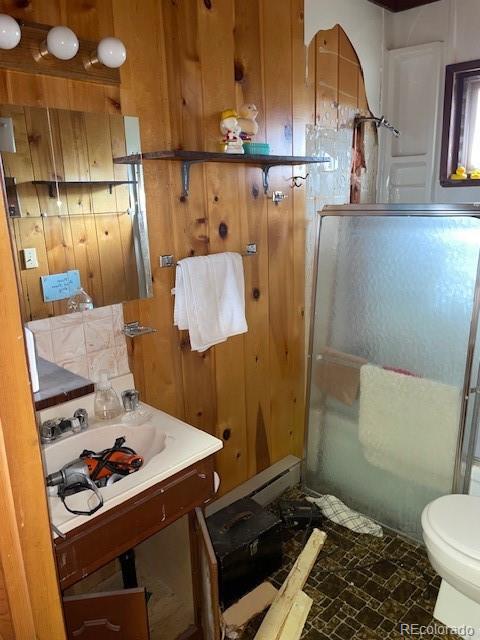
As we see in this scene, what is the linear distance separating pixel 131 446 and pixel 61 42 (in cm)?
124

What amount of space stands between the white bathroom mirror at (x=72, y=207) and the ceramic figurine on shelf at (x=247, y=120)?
0.47 meters

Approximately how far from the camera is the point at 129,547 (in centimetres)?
134

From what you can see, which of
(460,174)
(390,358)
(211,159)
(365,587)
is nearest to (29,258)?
(211,159)

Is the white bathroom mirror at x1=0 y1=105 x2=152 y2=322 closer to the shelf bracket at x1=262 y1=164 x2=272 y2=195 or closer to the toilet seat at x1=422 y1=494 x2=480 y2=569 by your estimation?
the shelf bracket at x1=262 y1=164 x2=272 y2=195

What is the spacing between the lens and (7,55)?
1350 millimetres

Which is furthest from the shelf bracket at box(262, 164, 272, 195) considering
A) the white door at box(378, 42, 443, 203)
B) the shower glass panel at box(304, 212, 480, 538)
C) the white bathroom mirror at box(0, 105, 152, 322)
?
the white door at box(378, 42, 443, 203)

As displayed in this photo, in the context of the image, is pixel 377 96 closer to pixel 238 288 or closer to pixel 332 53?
pixel 332 53

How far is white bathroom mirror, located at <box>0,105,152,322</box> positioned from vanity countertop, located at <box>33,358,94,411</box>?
20cm

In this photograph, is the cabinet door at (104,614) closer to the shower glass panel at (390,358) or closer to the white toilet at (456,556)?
the white toilet at (456,556)

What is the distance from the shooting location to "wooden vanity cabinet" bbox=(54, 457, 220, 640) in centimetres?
121

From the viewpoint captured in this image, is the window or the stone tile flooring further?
the window

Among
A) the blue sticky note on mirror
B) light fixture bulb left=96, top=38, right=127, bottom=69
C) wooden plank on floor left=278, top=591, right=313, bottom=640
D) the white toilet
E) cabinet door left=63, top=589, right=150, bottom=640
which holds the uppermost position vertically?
light fixture bulb left=96, top=38, right=127, bottom=69

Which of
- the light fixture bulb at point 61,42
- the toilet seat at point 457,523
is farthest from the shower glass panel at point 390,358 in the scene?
the light fixture bulb at point 61,42
